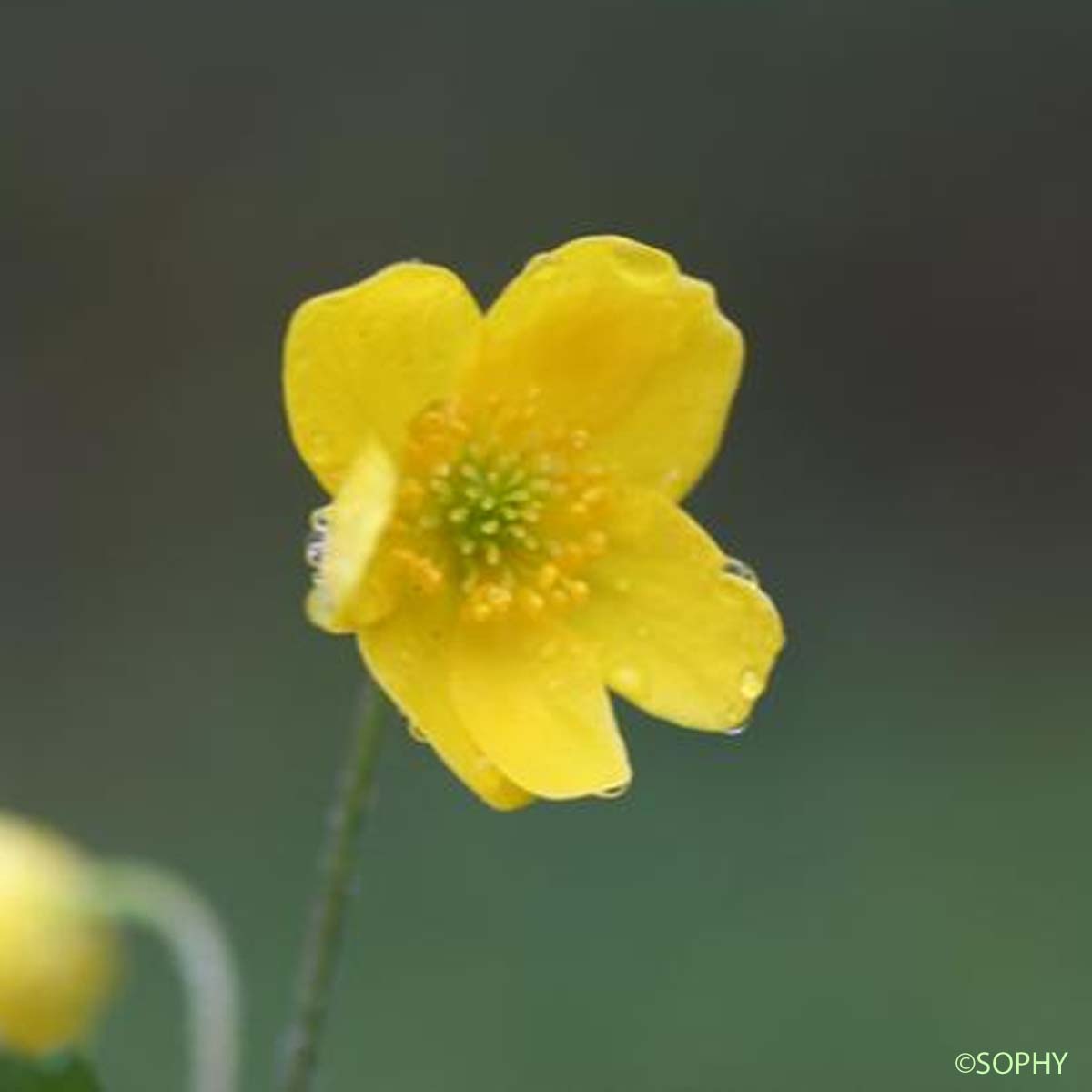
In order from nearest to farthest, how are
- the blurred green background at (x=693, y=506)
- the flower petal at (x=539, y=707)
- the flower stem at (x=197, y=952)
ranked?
1. the flower stem at (x=197, y=952)
2. the flower petal at (x=539, y=707)
3. the blurred green background at (x=693, y=506)

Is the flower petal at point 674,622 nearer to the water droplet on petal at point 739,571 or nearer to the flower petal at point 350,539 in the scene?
the water droplet on petal at point 739,571

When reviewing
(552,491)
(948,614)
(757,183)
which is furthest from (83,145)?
(552,491)

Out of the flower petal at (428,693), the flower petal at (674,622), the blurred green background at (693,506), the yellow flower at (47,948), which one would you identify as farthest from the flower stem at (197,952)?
the blurred green background at (693,506)

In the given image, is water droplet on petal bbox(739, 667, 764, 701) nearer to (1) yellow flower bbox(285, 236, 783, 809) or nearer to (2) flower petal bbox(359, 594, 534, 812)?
(1) yellow flower bbox(285, 236, 783, 809)

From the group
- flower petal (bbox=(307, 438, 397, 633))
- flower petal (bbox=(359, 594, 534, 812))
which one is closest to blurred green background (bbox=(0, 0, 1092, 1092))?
flower petal (bbox=(359, 594, 534, 812))

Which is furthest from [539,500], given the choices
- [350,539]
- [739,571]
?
[350,539]

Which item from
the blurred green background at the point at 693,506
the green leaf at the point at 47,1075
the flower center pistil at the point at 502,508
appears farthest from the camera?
the blurred green background at the point at 693,506
